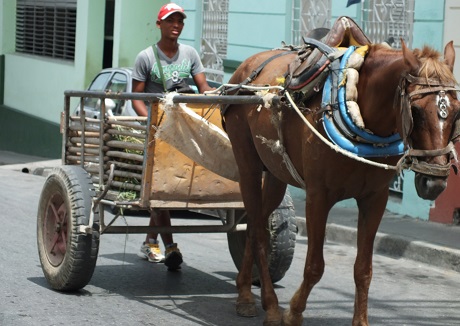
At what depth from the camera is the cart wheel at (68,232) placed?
760cm

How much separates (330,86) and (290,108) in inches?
13.8

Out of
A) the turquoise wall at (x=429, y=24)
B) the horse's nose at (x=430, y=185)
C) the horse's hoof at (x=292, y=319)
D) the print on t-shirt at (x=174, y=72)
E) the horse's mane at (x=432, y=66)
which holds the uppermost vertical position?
the turquoise wall at (x=429, y=24)

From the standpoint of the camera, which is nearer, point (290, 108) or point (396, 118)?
point (396, 118)

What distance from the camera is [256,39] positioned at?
15.3m

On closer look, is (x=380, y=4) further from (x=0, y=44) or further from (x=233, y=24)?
(x=0, y=44)

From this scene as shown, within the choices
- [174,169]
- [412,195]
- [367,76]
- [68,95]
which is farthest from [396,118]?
[412,195]

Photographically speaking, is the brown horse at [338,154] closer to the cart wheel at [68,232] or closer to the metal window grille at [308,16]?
the cart wheel at [68,232]

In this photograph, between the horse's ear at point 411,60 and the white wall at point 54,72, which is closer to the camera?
the horse's ear at point 411,60

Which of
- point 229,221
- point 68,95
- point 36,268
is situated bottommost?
point 36,268

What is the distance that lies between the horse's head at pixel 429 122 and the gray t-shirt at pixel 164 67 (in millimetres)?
3077

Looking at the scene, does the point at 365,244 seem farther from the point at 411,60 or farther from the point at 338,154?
the point at 411,60

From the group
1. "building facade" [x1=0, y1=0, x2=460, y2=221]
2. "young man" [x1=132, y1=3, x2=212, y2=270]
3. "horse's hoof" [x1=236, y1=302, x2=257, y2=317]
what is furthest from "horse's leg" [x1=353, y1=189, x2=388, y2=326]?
"building facade" [x1=0, y1=0, x2=460, y2=221]

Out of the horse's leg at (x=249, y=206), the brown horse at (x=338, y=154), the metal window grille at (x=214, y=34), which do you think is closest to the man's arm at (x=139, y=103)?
the brown horse at (x=338, y=154)

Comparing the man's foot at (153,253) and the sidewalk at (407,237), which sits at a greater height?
the man's foot at (153,253)
